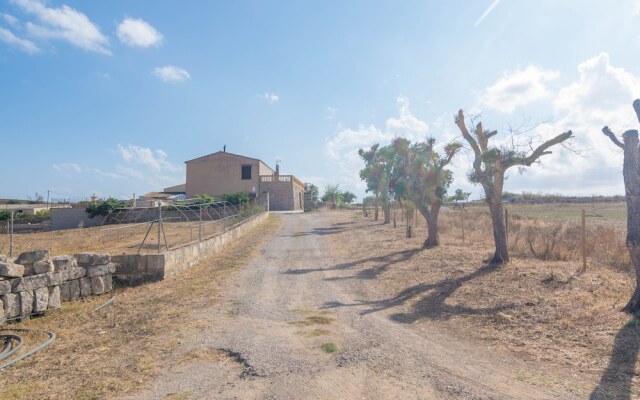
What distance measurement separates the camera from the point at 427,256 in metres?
13.9

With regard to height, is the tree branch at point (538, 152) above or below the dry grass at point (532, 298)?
above

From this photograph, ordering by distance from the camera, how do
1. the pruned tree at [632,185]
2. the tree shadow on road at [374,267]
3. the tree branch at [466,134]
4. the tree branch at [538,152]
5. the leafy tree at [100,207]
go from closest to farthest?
the pruned tree at [632,185] → the tree branch at [538,152] → the tree shadow on road at [374,267] → the tree branch at [466,134] → the leafy tree at [100,207]

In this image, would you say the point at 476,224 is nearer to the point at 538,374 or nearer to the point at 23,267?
the point at 538,374

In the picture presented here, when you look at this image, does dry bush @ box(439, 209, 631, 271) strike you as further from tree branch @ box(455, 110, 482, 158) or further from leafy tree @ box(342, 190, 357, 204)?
leafy tree @ box(342, 190, 357, 204)

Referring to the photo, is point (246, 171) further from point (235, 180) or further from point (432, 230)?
point (432, 230)

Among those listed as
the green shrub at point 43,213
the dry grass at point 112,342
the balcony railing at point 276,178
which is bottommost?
the dry grass at point 112,342

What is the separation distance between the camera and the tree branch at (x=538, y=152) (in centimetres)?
1050

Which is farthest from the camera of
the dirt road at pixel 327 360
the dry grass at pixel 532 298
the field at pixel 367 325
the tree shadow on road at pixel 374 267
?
the tree shadow on road at pixel 374 267

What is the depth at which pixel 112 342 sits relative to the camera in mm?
6383

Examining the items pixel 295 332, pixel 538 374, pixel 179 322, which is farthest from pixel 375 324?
pixel 179 322

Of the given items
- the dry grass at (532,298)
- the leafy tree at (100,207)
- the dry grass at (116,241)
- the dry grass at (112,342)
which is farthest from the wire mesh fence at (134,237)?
the leafy tree at (100,207)

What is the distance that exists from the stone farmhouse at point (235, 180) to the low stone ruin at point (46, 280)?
41.3 meters

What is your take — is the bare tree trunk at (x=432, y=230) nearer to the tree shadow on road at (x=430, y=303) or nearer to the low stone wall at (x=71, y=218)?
the tree shadow on road at (x=430, y=303)

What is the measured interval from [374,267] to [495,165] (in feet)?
14.5
